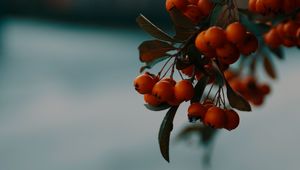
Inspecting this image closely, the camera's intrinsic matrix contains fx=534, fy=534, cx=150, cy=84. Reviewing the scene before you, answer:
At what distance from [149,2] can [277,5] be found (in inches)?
185

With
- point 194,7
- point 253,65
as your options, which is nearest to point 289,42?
point 194,7

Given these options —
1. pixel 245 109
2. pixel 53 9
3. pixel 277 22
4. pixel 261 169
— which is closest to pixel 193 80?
pixel 245 109

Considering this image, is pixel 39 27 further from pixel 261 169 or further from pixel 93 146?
pixel 261 169

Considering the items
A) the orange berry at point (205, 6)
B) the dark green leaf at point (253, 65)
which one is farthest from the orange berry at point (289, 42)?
the dark green leaf at point (253, 65)

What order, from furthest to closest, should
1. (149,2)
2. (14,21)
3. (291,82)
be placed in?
1. (14,21)
2. (149,2)
3. (291,82)

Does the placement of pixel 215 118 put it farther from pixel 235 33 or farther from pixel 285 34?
pixel 285 34

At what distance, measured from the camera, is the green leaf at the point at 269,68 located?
5.28 feet

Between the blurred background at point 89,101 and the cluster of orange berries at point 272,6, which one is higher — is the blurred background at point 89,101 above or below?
below

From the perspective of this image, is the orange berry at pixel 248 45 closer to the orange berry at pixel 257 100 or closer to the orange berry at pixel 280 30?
the orange berry at pixel 280 30

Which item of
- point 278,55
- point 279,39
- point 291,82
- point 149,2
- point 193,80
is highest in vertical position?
point 193,80

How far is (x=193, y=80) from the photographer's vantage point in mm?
879

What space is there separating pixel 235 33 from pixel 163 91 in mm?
148

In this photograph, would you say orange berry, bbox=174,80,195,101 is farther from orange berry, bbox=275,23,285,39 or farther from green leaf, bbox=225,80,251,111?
orange berry, bbox=275,23,285,39

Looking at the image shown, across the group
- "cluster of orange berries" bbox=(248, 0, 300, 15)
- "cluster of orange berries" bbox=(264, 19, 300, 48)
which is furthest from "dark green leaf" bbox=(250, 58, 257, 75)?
"cluster of orange berries" bbox=(248, 0, 300, 15)
